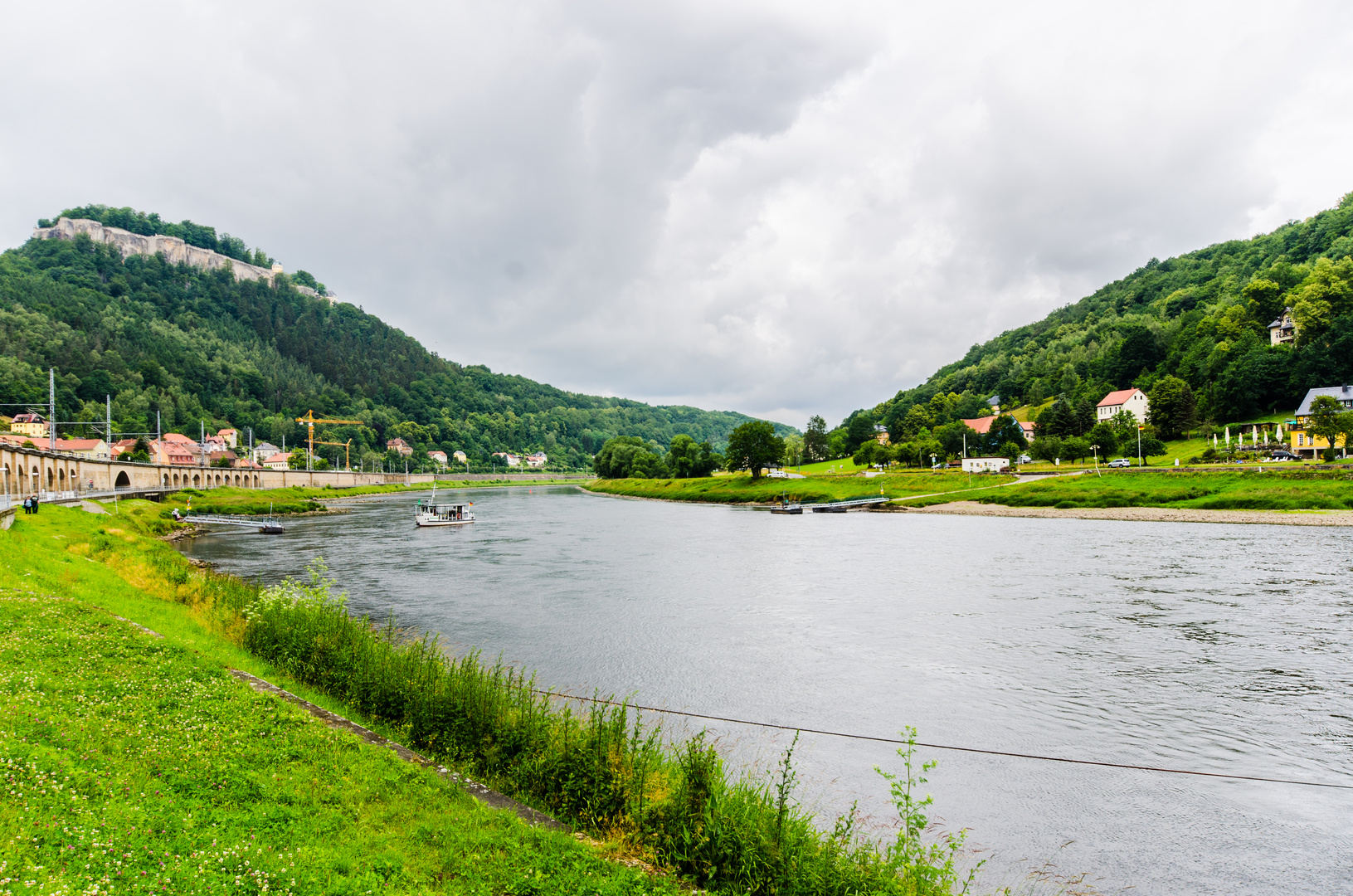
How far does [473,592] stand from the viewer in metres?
25.1

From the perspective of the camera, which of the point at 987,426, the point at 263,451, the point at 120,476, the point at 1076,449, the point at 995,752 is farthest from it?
the point at 263,451

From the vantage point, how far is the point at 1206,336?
9256 centimetres

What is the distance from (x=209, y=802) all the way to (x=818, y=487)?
269ft

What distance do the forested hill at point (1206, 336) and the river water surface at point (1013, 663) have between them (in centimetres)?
5097

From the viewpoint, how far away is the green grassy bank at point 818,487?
7562 cm

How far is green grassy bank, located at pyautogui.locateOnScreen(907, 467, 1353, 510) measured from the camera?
45094 mm

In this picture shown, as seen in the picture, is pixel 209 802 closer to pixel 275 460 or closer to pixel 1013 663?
pixel 1013 663

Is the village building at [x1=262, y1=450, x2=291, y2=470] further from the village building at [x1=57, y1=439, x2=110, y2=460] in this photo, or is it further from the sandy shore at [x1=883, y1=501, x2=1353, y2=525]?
the sandy shore at [x1=883, y1=501, x2=1353, y2=525]

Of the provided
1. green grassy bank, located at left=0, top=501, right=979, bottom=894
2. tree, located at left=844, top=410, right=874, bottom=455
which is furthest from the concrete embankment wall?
tree, located at left=844, top=410, right=874, bottom=455

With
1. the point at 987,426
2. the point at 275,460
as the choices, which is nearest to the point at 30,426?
the point at 275,460

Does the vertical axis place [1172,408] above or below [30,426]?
below

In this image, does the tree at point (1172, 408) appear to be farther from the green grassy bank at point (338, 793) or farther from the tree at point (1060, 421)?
the green grassy bank at point (338, 793)

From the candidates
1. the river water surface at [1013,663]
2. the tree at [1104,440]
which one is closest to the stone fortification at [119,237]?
the river water surface at [1013,663]

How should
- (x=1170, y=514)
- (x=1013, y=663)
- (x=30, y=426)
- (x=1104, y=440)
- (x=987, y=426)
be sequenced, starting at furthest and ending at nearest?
1. (x=987, y=426)
2. (x=30, y=426)
3. (x=1104, y=440)
4. (x=1170, y=514)
5. (x=1013, y=663)
